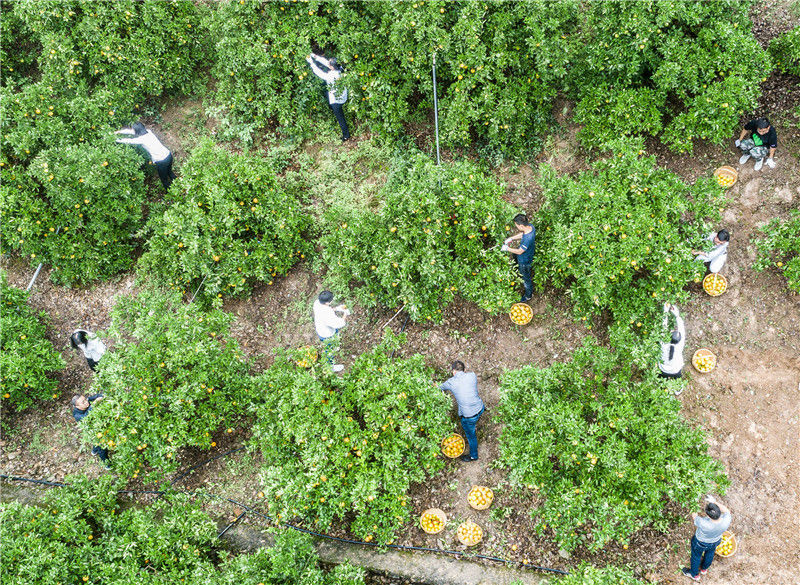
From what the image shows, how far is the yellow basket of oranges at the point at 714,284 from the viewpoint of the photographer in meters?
9.52

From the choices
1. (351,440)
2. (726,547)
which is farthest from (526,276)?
(726,547)

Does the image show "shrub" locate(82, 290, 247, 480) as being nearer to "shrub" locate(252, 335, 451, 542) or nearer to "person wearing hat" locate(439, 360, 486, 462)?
"shrub" locate(252, 335, 451, 542)

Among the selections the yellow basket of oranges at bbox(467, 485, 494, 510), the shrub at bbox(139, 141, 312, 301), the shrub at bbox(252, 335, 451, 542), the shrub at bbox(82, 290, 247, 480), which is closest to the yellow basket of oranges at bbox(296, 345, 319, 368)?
the shrub at bbox(252, 335, 451, 542)

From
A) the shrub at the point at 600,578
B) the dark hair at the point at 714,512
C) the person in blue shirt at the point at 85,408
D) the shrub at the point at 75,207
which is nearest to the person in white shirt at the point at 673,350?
the dark hair at the point at 714,512

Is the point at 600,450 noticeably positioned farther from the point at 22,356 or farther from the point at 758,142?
the point at 22,356

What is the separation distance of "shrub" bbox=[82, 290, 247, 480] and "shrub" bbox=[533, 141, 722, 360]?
496cm

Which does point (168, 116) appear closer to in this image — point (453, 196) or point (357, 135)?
point (357, 135)

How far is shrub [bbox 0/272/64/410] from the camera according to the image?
9055 mm

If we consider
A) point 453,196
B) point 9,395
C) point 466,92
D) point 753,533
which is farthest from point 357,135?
point 753,533

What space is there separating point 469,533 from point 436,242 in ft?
13.1

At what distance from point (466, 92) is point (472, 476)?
5.80m

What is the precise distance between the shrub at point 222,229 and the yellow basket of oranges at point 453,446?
3.78 meters

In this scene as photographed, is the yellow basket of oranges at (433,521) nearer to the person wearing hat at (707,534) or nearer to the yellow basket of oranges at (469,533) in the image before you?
the yellow basket of oranges at (469,533)

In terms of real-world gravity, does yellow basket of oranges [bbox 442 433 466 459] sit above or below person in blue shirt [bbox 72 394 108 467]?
below
